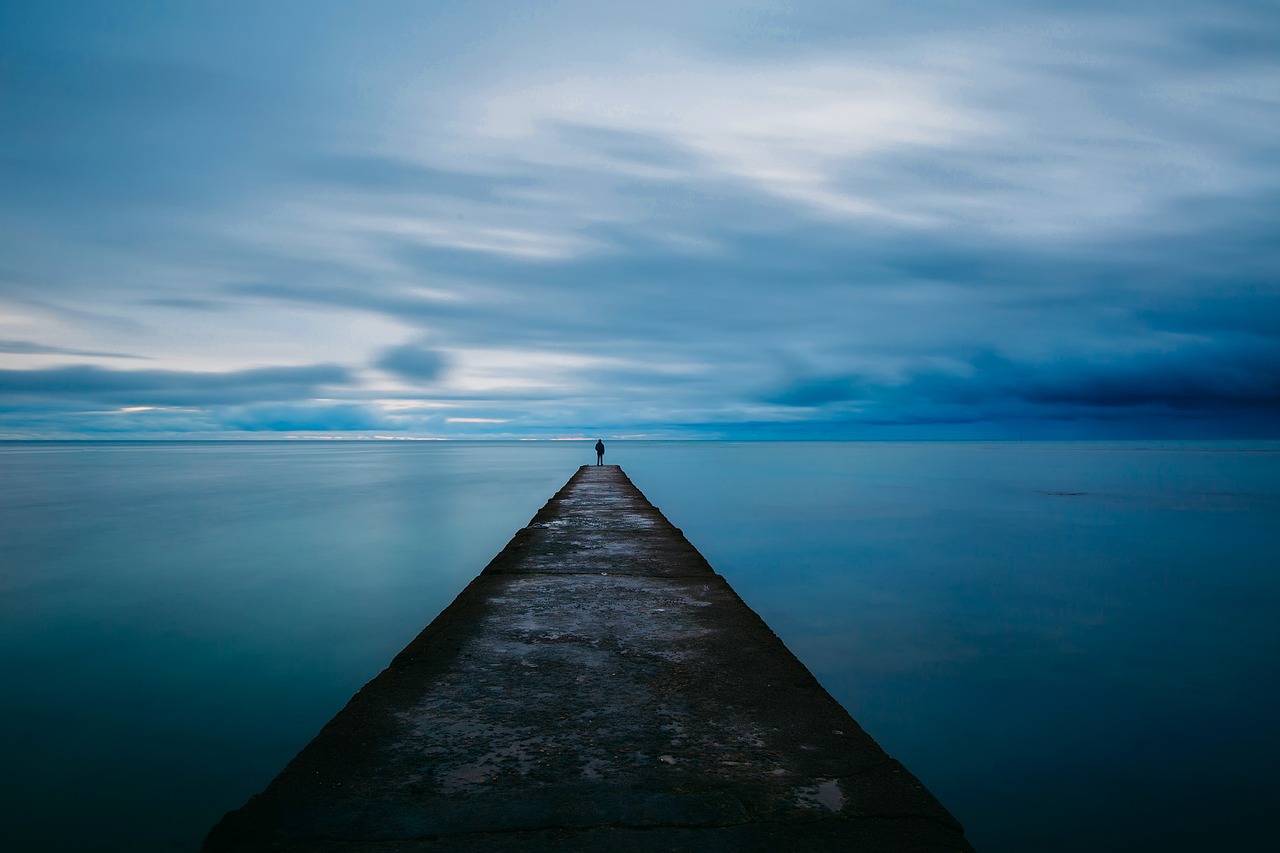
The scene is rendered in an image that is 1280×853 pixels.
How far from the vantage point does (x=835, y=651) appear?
7.73 metres

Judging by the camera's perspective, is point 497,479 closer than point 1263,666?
No

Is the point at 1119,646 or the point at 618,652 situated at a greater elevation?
the point at 618,652

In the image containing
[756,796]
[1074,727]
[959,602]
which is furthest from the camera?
[959,602]

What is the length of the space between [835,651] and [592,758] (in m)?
4.97

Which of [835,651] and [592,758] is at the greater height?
[592,758]

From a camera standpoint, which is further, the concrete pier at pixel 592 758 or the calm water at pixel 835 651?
the calm water at pixel 835 651

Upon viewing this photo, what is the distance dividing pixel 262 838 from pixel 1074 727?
548 cm

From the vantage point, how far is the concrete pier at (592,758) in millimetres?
2775

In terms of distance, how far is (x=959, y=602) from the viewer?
10.1 meters

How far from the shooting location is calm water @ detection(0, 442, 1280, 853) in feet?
14.7

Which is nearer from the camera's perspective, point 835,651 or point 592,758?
point 592,758

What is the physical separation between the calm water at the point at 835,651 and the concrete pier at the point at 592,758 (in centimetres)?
124

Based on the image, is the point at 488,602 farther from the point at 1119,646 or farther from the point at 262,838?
the point at 1119,646

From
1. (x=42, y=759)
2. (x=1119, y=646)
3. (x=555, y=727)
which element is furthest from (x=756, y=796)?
(x=1119, y=646)
